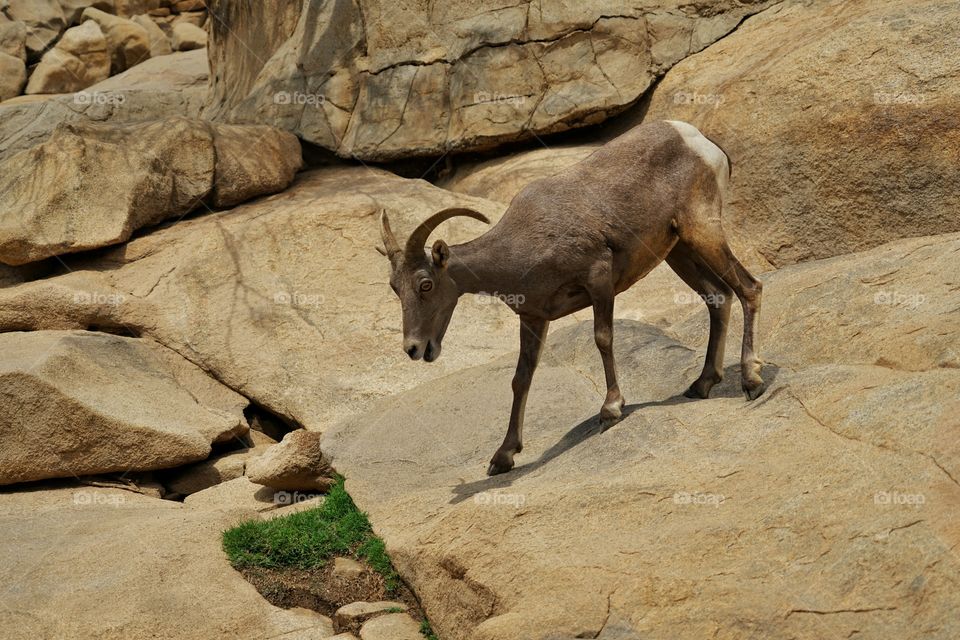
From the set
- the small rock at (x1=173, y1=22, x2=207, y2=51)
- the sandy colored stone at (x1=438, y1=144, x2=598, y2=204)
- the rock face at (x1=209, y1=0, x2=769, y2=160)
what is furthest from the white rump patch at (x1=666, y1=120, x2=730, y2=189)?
the small rock at (x1=173, y1=22, x2=207, y2=51)

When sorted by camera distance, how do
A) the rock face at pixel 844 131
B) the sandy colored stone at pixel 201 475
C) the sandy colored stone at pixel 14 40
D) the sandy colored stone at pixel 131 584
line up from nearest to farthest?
the sandy colored stone at pixel 131 584 → the rock face at pixel 844 131 → the sandy colored stone at pixel 201 475 → the sandy colored stone at pixel 14 40

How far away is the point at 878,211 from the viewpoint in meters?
10.6

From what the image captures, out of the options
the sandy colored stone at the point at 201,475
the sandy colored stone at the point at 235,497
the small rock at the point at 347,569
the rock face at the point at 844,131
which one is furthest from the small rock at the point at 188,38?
the small rock at the point at 347,569

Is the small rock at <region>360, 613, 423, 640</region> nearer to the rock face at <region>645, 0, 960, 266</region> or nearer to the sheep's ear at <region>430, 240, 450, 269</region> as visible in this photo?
the sheep's ear at <region>430, 240, 450, 269</region>

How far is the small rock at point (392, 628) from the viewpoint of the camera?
6855mm

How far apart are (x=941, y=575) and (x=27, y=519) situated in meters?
6.67

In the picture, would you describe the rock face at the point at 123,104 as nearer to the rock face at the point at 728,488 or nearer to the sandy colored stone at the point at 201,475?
the sandy colored stone at the point at 201,475

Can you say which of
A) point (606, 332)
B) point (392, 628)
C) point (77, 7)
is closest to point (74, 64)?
point (77, 7)

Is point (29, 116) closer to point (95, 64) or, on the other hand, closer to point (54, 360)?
point (54, 360)

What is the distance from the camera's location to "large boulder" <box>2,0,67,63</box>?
2492cm

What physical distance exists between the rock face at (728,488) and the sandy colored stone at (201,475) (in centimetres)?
175

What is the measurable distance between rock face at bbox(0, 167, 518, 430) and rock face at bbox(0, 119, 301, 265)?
362 millimetres

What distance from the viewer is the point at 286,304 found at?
11.9m

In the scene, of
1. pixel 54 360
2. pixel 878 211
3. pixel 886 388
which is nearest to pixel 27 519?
pixel 54 360
